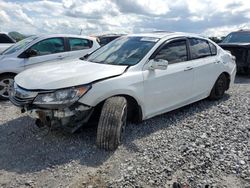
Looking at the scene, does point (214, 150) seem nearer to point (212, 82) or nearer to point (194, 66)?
point (194, 66)

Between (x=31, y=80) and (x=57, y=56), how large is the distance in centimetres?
361

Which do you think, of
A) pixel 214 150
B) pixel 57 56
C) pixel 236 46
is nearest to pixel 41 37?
pixel 57 56

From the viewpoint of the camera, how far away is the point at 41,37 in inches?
303

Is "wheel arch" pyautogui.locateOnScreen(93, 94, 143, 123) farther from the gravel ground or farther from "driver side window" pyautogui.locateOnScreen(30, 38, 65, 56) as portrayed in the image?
"driver side window" pyautogui.locateOnScreen(30, 38, 65, 56)

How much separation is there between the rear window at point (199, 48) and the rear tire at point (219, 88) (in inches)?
27.7

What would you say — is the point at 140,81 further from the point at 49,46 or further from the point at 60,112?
the point at 49,46

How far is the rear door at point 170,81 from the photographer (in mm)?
4805

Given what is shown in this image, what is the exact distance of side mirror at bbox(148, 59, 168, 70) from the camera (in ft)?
15.3

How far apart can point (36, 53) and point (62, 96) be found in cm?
392

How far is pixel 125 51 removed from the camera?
5164mm

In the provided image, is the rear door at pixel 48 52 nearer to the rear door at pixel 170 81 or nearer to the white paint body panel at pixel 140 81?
the white paint body panel at pixel 140 81

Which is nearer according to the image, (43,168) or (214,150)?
(43,168)

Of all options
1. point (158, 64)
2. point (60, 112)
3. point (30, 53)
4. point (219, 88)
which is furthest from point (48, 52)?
point (219, 88)

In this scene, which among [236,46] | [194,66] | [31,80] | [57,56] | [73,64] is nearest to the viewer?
[31,80]
